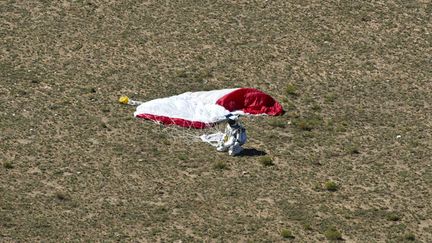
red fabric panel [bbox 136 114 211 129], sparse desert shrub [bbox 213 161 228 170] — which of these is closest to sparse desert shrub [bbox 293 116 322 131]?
red fabric panel [bbox 136 114 211 129]

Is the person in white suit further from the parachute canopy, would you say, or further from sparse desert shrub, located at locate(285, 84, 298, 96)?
sparse desert shrub, located at locate(285, 84, 298, 96)

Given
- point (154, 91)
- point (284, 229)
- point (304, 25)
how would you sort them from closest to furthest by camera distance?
point (284, 229) → point (154, 91) → point (304, 25)

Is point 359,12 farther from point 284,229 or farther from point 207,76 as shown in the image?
point 284,229

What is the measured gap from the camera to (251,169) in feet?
168

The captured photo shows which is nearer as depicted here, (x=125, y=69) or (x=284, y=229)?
(x=284, y=229)

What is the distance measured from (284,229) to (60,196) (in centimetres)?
721

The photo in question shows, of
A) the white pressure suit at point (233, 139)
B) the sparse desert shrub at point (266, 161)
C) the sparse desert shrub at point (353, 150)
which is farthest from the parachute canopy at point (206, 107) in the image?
the sparse desert shrub at point (353, 150)

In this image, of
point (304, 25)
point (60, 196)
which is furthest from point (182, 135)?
point (304, 25)

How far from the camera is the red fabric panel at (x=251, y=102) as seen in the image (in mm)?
54969

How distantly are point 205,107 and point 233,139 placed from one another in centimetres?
288

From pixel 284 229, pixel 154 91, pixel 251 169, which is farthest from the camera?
pixel 154 91

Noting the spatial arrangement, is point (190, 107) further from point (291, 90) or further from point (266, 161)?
point (291, 90)

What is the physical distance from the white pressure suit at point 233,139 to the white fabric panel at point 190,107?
1.05 metres

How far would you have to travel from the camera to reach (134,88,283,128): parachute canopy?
5406cm
